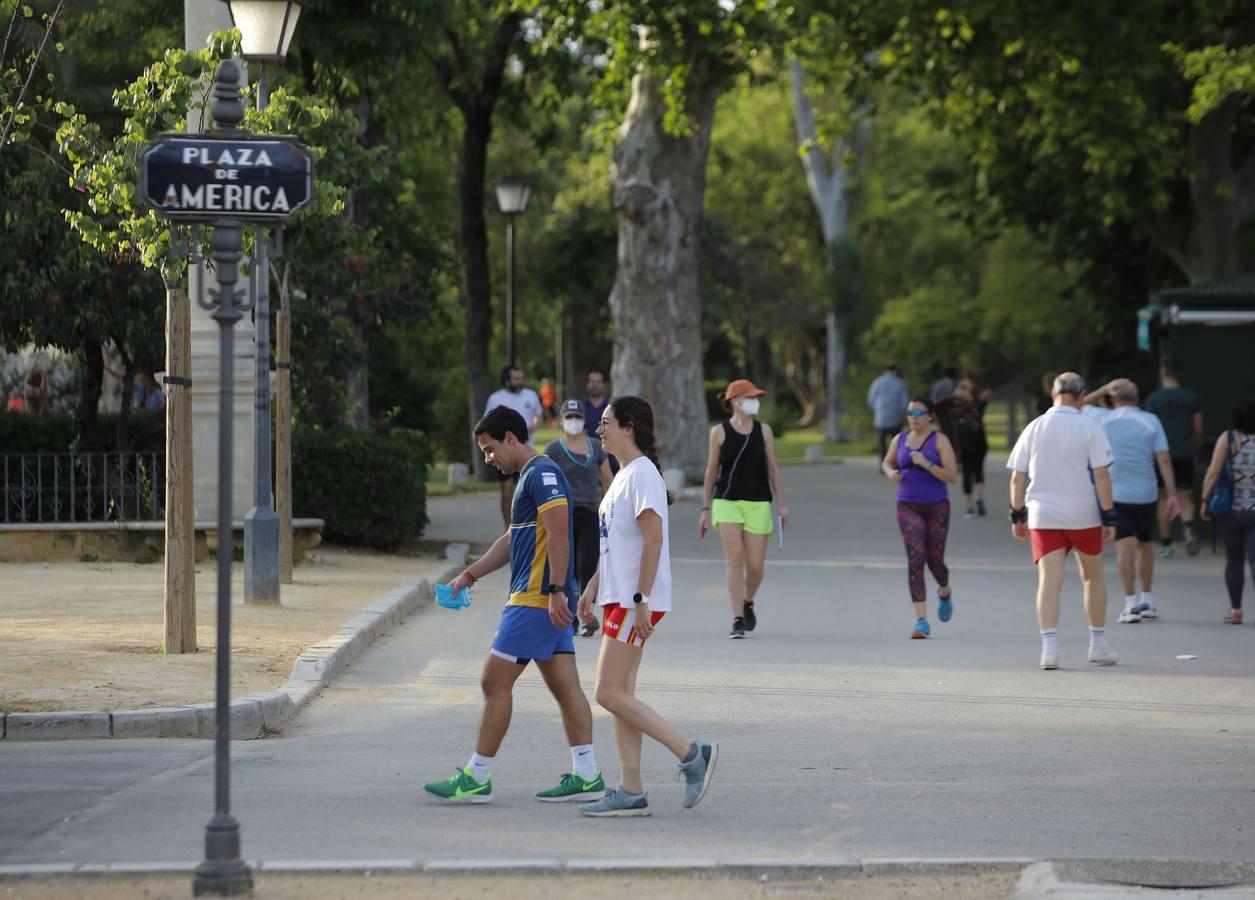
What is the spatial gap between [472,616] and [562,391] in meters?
52.6

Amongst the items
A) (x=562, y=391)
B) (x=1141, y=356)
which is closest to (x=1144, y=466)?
(x=1141, y=356)

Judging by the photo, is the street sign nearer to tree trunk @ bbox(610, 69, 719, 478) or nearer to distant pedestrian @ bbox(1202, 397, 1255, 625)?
distant pedestrian @ bbox(1202, 397, 1255, 625)

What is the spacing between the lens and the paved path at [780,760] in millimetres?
7477

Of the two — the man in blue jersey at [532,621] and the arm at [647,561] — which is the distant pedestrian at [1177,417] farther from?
the arm at [647,561]

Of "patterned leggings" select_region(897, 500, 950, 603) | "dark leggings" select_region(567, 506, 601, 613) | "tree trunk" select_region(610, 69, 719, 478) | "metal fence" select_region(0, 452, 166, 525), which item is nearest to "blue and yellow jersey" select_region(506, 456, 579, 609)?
"dark leggings" select_region(567, 506, 601, 613)

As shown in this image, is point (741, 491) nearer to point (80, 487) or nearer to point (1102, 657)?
point (1102, 657)

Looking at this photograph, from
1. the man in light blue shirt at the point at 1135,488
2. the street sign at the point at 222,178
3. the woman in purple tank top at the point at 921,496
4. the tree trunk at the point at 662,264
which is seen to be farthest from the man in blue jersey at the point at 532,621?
the tree trunk at the point at 662,264

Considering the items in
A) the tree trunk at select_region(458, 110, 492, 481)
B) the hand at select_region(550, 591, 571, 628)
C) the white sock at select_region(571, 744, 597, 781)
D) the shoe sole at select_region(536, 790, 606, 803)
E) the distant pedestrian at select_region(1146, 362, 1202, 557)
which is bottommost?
the shoe sole at select_region(536, 790, 606, 803)

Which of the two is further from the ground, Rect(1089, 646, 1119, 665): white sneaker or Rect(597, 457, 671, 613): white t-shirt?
Rect(597, 457, 671, 613): white t-shirt

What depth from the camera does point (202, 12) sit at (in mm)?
17562

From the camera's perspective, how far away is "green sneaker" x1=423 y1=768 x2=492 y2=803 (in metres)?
8.09

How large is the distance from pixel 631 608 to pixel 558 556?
350 millimetres

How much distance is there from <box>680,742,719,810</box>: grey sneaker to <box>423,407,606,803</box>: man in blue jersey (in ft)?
1.47

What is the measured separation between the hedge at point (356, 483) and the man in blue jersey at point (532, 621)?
1174 centimetres
